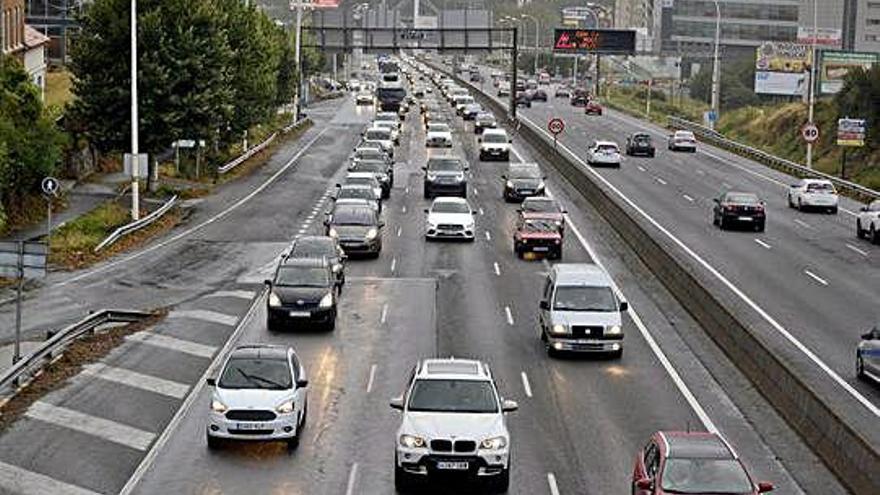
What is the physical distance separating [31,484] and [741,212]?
1435 inches

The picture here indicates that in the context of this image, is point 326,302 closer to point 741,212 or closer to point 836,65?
point 741,212

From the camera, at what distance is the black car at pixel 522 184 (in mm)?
61266

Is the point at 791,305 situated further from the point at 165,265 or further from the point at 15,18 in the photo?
the point at 15,18

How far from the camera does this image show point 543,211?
159 feet

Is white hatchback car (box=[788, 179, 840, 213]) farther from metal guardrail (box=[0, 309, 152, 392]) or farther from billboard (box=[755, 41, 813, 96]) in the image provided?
billboard (box=[755, 41, 813, 96])

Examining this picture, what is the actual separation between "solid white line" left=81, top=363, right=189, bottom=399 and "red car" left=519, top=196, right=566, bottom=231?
2029 cm

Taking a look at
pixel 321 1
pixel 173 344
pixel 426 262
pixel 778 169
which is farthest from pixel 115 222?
pixel 321 1

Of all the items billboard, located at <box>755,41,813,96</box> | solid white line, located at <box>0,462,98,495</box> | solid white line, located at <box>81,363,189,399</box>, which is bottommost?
solid white line, located at <box>81,363,189,399</box>

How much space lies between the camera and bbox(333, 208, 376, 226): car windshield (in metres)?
45.8

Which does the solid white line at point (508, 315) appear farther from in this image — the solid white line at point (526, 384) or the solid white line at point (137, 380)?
the solid white line at point (137, 380)

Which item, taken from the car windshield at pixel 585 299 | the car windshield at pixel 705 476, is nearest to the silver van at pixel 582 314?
the car windshield at pixel 585 299

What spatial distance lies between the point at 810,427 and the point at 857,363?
17.6 ft

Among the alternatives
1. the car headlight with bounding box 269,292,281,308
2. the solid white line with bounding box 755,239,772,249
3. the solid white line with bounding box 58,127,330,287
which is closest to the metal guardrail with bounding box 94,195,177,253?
the solid white line with bounding box 58,127,330,287

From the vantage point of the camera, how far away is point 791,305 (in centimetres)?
3750
